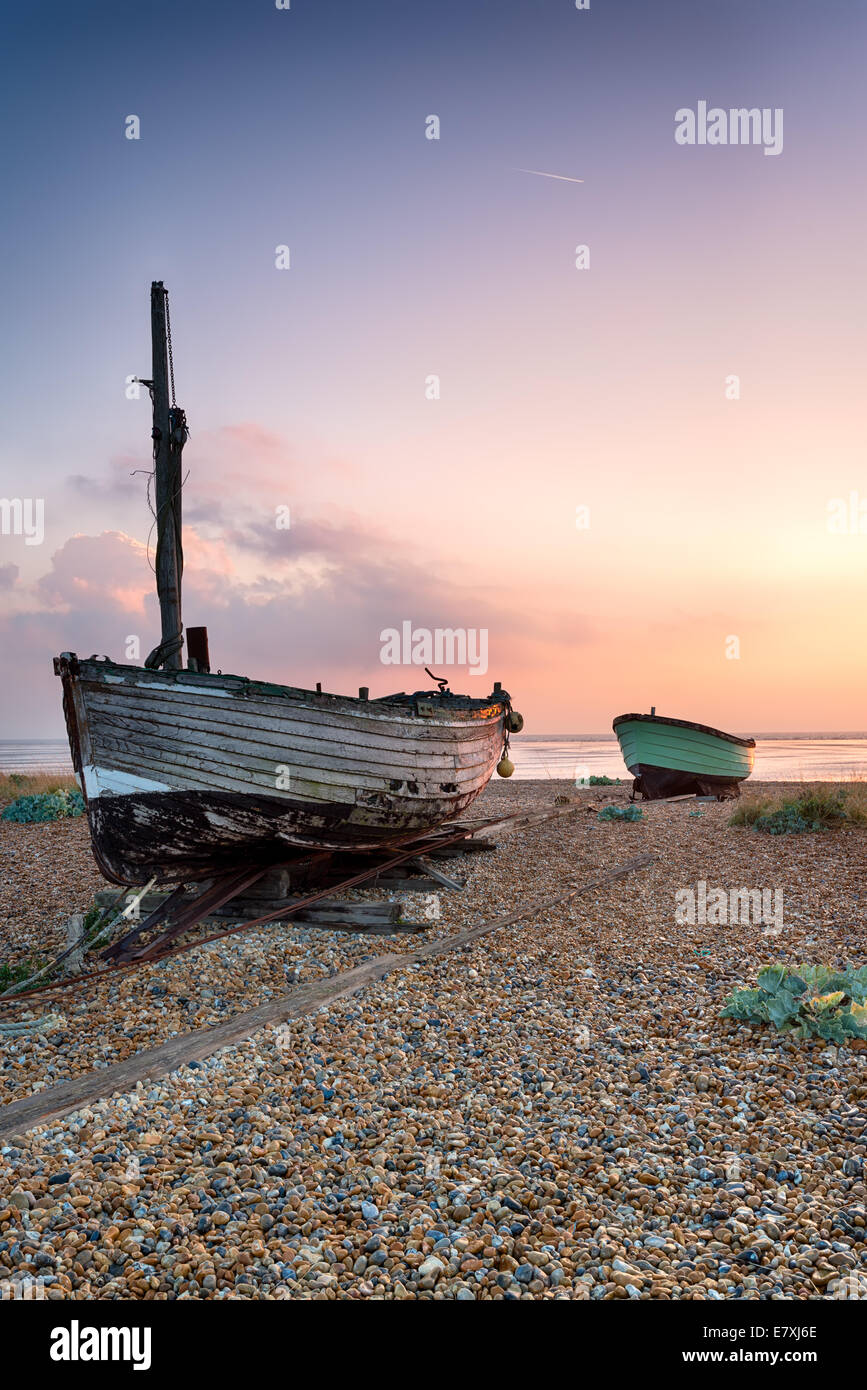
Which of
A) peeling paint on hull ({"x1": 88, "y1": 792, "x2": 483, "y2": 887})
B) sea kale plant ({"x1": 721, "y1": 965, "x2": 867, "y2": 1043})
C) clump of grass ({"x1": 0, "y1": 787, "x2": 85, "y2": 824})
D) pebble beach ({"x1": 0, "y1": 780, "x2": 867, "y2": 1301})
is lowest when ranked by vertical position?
pebble beach ({"x1": 0, "y1": 780, "x2": 867, "y2": 1301})

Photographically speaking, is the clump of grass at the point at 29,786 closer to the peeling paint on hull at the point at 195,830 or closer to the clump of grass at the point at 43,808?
the clump of grass at the point at 43,808

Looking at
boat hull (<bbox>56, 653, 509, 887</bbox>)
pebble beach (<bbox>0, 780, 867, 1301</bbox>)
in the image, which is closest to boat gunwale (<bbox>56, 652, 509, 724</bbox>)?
boat hull (<bbox>56, 653, 509, 887</bbox>)

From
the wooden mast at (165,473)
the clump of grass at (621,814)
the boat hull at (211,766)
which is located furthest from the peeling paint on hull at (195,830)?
the clump of grass at (621,814)

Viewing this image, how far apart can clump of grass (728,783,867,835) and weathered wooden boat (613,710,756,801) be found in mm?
5455

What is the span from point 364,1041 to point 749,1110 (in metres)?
2.28

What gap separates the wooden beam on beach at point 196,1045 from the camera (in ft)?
13.0

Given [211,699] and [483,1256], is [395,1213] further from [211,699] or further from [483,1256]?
[211,699]

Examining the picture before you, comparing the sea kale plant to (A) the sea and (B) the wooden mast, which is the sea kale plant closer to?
(B) the wooden mast

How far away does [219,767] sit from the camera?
727 cm

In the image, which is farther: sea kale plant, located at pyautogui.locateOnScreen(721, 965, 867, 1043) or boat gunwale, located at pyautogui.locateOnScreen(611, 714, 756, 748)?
boat gunwale, located at pyautogui.locateOnScreen(611, 714, 756, 748)

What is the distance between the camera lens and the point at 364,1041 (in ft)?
16.3

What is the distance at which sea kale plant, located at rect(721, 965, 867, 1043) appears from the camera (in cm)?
482

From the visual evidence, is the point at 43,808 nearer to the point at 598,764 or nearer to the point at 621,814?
the point at 621,814

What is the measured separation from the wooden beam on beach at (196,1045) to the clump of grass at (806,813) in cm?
798
